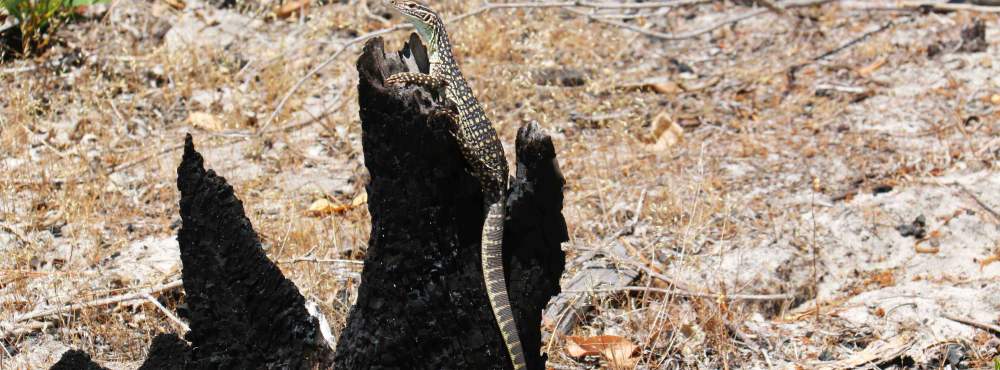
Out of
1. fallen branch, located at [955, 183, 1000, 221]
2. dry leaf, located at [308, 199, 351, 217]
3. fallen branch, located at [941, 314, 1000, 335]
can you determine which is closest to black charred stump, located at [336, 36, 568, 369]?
fallen branch, located at [941, 314, 1000, 335]

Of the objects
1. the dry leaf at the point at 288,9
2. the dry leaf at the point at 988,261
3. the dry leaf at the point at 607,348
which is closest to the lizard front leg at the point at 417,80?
the dry leaf at the point at 607,348

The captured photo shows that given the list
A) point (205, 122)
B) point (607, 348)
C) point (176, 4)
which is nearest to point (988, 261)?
point (607, 348)

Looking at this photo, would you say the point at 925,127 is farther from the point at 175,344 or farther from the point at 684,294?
the point at 175,344

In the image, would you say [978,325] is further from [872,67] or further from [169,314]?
[872,67]

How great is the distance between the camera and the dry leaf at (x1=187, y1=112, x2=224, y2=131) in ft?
21.8

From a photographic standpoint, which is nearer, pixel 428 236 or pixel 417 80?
pixel 428 236

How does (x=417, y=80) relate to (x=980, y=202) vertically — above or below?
above

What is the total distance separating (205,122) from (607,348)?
3.60 meters

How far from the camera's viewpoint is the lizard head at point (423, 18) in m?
4.00

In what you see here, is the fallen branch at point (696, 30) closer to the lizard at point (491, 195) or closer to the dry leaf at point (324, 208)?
the dry leaf at point (324, 208)

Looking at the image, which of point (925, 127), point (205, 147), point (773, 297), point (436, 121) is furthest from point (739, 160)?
point (436, 121)

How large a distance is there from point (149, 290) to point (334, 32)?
4.01 meters

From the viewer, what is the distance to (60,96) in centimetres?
666

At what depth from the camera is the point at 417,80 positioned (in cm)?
325
